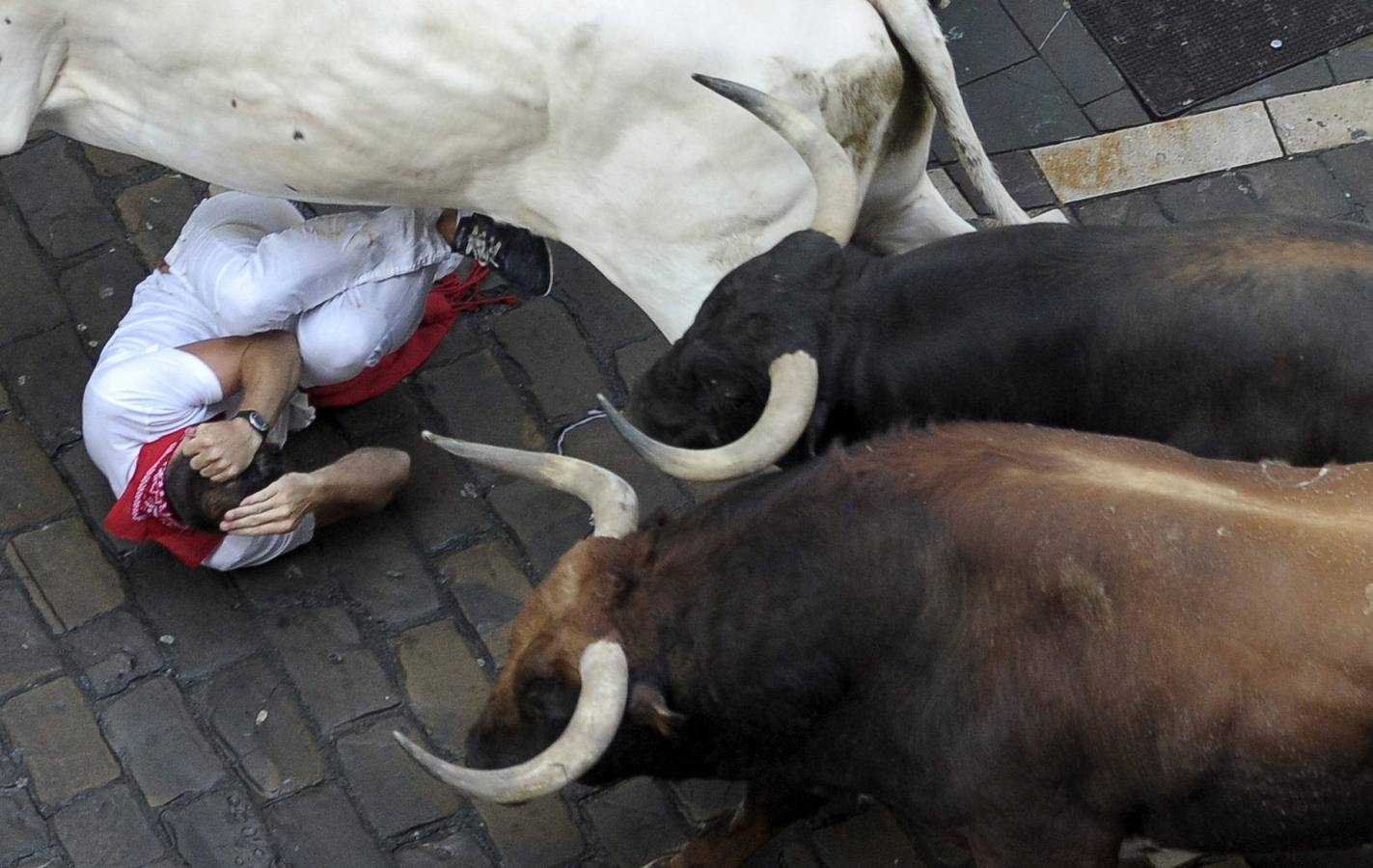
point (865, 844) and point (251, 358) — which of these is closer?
point (865, 844)

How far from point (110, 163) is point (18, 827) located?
237 cm

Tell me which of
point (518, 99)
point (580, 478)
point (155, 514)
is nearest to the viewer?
point (580, 478)

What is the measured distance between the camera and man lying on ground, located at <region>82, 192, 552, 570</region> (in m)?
4.43

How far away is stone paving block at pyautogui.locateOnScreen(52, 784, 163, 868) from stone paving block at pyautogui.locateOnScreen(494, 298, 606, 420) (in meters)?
1.70

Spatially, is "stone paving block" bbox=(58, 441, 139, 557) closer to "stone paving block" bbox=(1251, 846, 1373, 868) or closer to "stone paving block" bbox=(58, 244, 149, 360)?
"stone paving block" bbox=(58, 244, 149, 360)

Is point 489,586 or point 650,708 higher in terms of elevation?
point 650,708

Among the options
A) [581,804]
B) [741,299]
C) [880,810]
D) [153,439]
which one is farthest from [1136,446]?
[153,439]

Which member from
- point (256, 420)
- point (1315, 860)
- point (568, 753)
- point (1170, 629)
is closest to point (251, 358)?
point (256, 420)

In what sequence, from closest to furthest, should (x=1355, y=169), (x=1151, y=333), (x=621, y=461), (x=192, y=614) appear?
(x=1151, y=333) → (x=192, y=614) → (x=621, y=461) → (x=1355, y=169)

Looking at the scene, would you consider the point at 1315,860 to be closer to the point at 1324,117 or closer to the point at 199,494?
the point at 1324,117

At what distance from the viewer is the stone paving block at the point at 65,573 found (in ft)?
15.2

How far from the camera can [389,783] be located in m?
4.36

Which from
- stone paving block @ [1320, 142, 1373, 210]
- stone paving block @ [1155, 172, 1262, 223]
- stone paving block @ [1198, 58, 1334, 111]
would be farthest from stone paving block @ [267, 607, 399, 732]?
stone paving block @ [1320, 142, 1373, 210]

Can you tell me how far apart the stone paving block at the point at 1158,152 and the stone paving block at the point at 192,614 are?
10.2 feet
